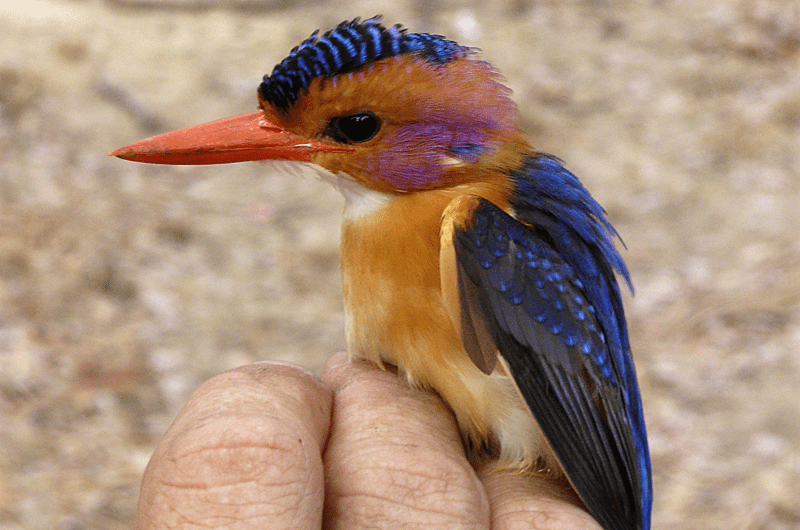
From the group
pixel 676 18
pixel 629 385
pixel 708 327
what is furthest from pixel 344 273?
pixel 676 18

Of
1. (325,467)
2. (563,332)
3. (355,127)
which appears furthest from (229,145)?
(563,332)

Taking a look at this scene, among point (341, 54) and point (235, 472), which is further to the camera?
point (341, 54)

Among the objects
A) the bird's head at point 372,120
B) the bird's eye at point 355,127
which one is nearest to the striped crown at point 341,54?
the bird's head at point 372,120

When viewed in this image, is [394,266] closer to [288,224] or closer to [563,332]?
[563,332]

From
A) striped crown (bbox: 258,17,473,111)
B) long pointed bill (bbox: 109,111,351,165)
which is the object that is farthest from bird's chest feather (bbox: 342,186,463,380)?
striped crown (bbox: 258,17,473,111)

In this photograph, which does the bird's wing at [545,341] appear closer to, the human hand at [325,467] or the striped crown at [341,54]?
the human hand at [325,467]

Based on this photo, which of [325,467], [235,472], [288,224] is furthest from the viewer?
[288,224]
